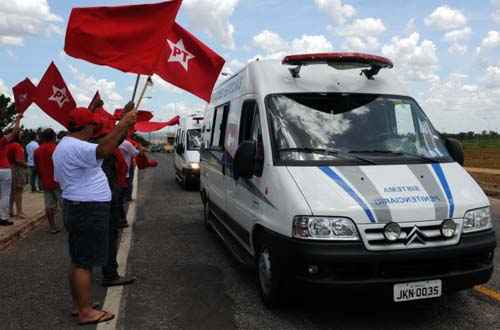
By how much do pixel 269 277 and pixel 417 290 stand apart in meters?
1.30

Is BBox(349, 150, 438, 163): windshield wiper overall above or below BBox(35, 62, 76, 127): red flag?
below

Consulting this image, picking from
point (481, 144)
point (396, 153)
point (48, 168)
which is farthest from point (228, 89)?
point (481, 144)

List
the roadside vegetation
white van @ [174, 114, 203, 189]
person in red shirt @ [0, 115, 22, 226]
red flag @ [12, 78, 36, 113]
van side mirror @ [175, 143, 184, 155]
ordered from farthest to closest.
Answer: the roadside vegetation, van side mirror @ [175, 143, 184, 155], white van @ [174, 114, 203, 189], red flag @ [12, 78, 36, 113], person in red shirt @ [0, 115, 22, 226]

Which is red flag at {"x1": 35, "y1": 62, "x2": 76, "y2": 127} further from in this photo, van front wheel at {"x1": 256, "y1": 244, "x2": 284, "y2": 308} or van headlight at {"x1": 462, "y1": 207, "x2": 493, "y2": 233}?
van headlight at {"x1": 462, "y1": 207, "x2": 493, "y2": 233}

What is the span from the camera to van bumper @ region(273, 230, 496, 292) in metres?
4.12

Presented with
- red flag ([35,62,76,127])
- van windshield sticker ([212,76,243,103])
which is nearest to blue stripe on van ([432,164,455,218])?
van windshield sticker ([212,76,243,103])

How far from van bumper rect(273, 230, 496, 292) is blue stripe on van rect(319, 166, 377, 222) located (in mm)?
256

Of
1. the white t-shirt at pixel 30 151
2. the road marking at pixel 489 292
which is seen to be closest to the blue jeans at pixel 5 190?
the white t-shirt at pixel 30 151

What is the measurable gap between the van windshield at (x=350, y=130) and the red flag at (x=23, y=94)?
585 centimetres

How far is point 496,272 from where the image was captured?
6.09m

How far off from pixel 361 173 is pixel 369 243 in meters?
0.71

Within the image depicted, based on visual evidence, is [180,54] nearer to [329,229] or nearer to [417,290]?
[329,229]

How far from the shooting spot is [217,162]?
758cm

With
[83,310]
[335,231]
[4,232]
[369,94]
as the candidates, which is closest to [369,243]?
[335,231]
